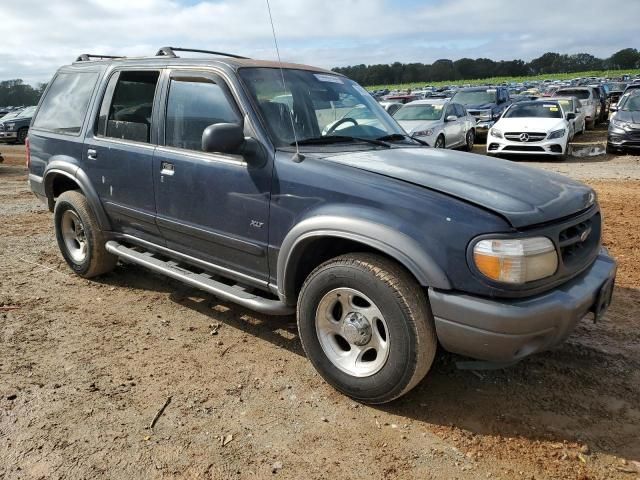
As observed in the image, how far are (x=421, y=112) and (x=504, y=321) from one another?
12617 millimetres

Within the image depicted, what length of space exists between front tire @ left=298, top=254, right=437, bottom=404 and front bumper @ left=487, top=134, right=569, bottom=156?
11712 millimetres

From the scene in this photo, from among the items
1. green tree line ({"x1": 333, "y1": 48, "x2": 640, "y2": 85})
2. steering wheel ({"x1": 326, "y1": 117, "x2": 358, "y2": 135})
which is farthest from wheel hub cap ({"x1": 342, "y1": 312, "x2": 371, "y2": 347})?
green tree line ({"x1": 333, "y1": 48, "x2": 640, "y2": 85})

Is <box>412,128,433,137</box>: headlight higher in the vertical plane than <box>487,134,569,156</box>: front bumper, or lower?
higher

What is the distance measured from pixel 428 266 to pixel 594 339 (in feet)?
6.39

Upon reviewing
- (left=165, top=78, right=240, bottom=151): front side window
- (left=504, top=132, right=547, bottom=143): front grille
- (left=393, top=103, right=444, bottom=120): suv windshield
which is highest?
(left=165, top=78, right=240, bottom=151): front side window

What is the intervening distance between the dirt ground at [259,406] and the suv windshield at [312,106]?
1.53 meters

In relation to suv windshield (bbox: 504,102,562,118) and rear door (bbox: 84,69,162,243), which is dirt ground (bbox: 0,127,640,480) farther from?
suv windshield (bbox: 504,102,562,118)

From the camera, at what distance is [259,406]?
3.02 m

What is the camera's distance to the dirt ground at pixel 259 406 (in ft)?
8.35

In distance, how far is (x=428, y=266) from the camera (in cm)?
258

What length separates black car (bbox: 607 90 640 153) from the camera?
44.1 feet

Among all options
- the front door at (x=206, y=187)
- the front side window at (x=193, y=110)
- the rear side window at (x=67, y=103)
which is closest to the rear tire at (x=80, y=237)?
the rear side window at (x=67, y=103)

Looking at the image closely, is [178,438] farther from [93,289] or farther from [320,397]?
[93,289]

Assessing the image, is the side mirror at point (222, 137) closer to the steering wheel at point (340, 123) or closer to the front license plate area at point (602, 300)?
the steering wheel at point (340, 123)
